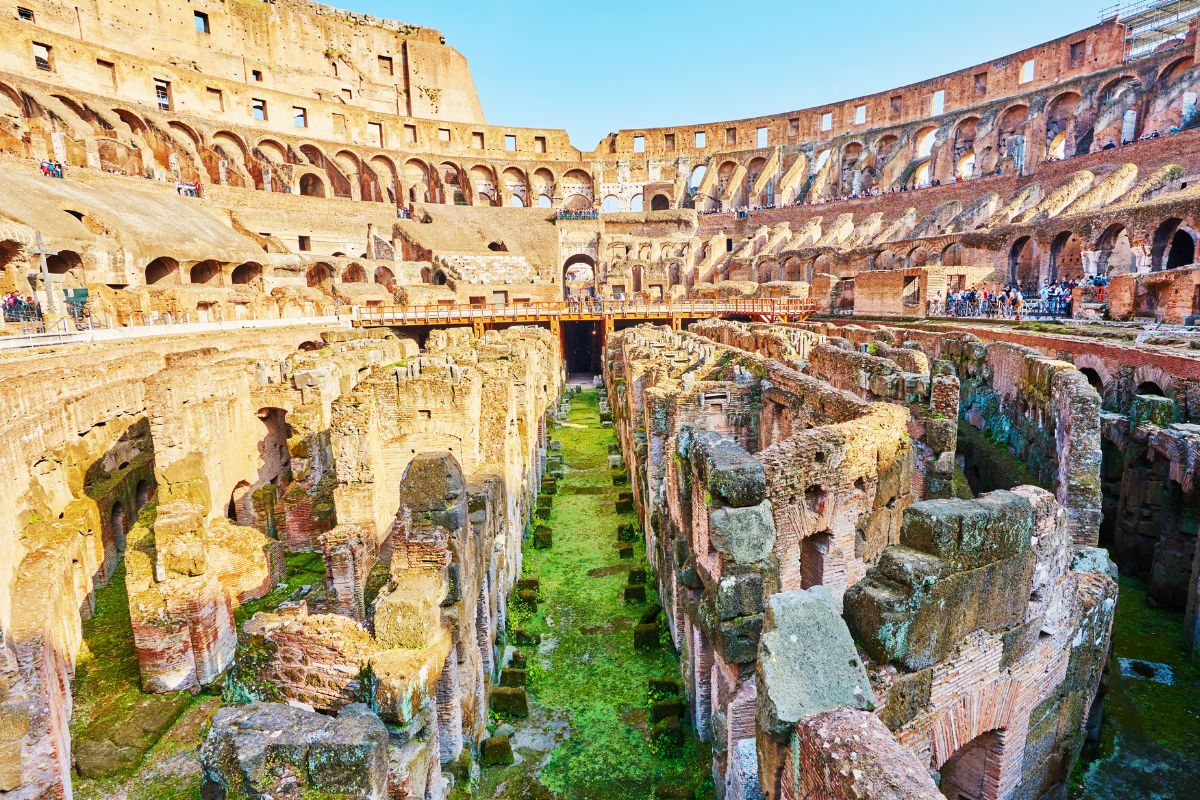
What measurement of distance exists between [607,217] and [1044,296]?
34.0 metres

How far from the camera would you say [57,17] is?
43188mm

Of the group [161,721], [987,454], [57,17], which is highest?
[57,17]

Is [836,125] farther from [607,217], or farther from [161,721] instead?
[161,721]

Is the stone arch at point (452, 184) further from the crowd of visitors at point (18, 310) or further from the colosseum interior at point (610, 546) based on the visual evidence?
the crowd of visitors at point (18, 310)

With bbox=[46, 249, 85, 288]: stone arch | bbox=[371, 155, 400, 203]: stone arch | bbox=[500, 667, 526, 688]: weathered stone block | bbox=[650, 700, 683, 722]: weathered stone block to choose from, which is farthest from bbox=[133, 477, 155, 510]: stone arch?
bbox=[371, 155, 400, 203]: stone arch

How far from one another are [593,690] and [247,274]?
33.9 meters

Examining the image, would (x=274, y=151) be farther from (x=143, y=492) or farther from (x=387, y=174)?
(x=143, y=492)

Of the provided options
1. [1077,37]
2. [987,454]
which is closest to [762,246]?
[1077,37]

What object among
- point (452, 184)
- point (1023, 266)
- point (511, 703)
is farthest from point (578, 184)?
point (511, 703)

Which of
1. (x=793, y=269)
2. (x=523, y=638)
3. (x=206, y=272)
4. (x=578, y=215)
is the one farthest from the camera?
(x=578, y=215)

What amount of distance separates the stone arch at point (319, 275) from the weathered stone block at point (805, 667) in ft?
122

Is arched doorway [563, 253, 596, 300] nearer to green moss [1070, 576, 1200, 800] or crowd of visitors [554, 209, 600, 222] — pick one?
crowd of visitors [554, 209, 600, 222]

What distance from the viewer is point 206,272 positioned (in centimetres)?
3186

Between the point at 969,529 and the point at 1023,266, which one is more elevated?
the point at 1023,266
